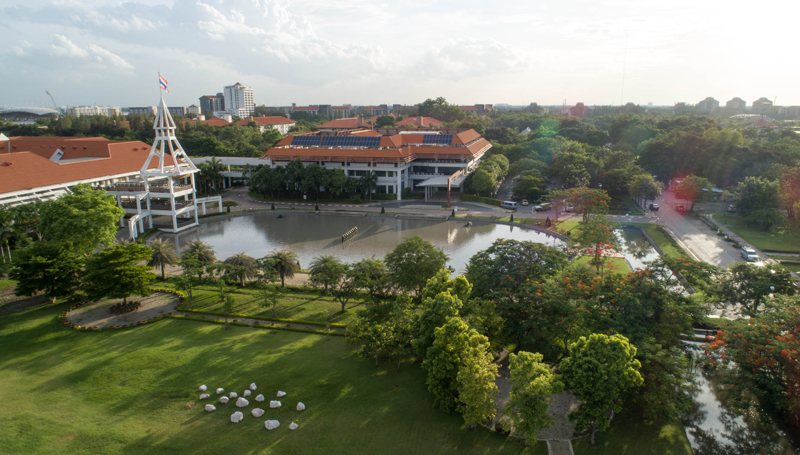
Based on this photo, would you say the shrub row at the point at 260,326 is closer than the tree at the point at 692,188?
Yes

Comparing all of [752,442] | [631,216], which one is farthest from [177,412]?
[631,216]

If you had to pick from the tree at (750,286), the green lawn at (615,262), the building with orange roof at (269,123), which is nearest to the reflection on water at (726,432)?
the tree at (750,286)

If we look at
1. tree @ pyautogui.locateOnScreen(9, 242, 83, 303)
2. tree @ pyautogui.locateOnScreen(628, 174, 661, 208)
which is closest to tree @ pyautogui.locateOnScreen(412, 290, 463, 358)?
tree @ pyautogui.locateOnScreen(9, 242, 83, 303)

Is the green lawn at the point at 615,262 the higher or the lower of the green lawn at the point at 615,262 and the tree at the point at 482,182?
the lower

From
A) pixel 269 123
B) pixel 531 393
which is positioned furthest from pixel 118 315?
pixel 269 123

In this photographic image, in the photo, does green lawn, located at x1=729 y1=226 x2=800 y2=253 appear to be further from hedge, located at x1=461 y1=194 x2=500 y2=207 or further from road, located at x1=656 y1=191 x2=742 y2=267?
hedge, located at x1=461 y1=194 x2=500 y2=207

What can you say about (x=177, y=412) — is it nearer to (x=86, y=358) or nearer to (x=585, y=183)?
(x=86, y=358)

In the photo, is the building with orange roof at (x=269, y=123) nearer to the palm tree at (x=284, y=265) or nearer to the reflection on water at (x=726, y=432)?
the palm tree at (x=284, y=265)
